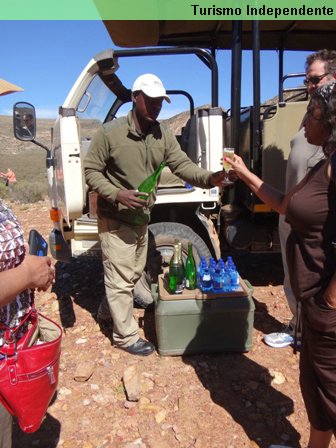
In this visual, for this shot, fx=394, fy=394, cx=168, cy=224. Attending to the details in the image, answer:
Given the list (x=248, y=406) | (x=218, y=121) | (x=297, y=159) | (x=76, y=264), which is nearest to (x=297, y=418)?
(x=248, y=406)

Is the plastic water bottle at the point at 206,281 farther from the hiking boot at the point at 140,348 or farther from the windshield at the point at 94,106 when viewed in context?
the windshield at the point at 94,106

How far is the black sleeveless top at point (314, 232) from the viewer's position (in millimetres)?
1633

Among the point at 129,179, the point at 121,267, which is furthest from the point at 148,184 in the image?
the point at 121,267

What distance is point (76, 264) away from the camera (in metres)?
5.59

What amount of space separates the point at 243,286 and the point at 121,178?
131 centimetres

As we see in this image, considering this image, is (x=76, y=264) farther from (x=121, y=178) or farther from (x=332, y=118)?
(x=332, y=118)

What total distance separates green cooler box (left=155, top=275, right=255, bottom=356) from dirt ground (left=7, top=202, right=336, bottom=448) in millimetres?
104

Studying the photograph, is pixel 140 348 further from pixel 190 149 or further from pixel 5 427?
pixel 190 149

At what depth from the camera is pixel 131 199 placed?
9.26ft

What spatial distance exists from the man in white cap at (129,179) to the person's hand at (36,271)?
1.28 m

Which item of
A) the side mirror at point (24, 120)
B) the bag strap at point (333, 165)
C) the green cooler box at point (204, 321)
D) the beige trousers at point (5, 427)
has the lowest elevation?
the green cooler box at point (204, 321)

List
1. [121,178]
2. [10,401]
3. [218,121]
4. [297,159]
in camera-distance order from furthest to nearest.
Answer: [218,121], [121,178], [297,159], [10,401]

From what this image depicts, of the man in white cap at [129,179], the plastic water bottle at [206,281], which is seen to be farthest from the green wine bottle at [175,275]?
the man in white cap at [129,179]

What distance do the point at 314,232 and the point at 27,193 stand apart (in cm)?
1256
